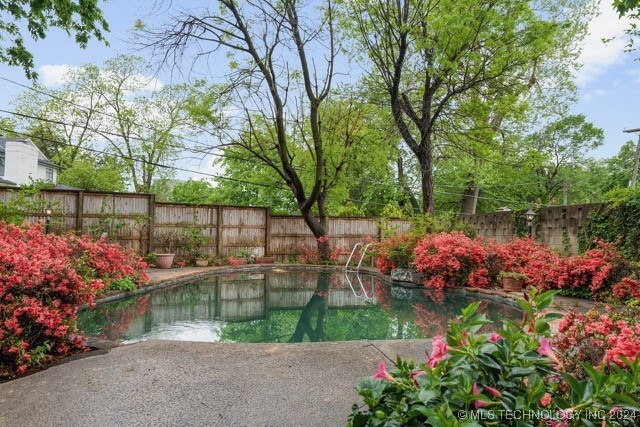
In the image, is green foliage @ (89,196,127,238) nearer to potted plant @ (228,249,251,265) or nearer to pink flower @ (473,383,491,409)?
potted plant @ (228,249,251,265)

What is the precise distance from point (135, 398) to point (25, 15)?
23.3 ft

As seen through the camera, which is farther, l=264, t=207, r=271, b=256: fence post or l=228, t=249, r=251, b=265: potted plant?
l=264, t=207, r=271, b=256: fence post

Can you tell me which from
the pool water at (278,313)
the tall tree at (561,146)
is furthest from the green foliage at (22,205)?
the tall tree at (561,146)

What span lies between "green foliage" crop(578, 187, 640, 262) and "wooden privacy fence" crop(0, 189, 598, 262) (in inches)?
15.4

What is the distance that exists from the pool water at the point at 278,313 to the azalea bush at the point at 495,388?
11.2ft

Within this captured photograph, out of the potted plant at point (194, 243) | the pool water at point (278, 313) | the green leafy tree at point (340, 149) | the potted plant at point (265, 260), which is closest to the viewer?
the pool water at point (278, 313)

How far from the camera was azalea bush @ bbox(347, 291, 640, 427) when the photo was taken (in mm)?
952

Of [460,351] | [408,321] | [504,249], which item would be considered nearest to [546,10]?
[504,249]

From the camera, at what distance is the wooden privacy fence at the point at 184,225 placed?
10008mm

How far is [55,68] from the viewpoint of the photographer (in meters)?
21.3

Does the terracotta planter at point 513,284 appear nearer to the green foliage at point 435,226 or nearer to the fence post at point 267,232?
the green foliage at point 435,226

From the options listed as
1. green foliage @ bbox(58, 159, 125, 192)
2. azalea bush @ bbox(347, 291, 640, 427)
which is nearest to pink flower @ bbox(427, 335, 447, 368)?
azalea bush @ bbox(347, 291, 640, 427)

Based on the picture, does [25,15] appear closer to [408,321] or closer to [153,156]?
[408,321]

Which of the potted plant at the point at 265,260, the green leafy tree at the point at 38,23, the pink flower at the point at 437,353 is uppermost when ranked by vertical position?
the green leafy tree at the point at 38,23
